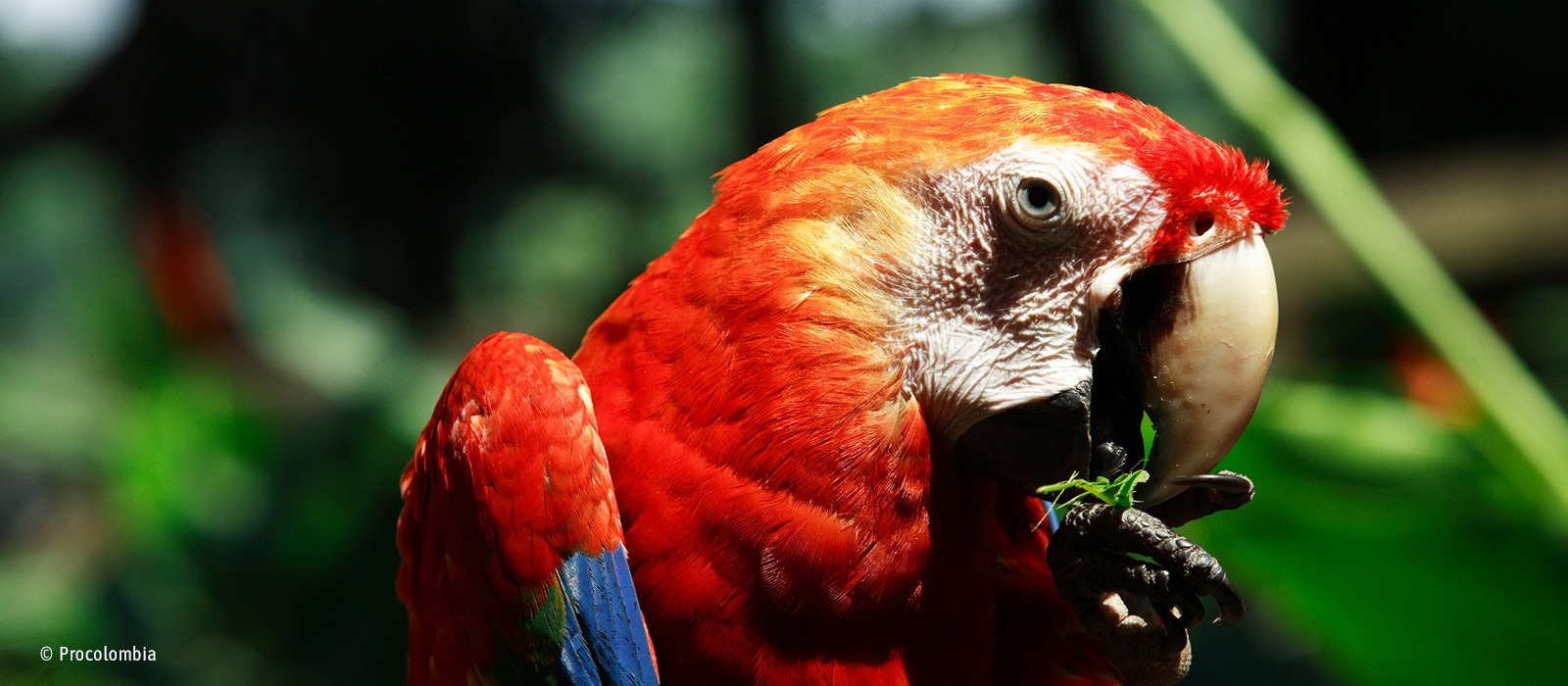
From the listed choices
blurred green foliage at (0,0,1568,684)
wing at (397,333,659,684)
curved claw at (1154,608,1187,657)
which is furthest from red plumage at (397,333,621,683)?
blurred green foliage at (0,0,1568,684)

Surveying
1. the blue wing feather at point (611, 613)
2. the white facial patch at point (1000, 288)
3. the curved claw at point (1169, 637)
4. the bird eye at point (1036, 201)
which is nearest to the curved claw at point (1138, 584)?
the curved claw at point (1169, 637)

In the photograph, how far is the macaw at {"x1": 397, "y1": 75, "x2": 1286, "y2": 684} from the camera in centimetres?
92

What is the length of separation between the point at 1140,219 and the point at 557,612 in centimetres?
63

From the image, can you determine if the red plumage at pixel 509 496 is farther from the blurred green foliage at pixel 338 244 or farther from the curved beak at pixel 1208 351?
the blurred green foliage at pixel 338 244

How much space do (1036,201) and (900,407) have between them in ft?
0.70

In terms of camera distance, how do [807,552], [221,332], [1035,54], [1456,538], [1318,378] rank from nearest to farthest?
[807,552] < [1456,538] < [1318,378] < [221,332] < [1035,54]

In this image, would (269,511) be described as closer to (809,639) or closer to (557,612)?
(557,612)

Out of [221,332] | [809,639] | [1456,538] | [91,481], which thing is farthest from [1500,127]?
[91,481]

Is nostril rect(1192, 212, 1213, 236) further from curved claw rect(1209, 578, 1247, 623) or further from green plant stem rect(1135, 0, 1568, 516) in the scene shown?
green plant stem rect(1135, 0, 1568, 516)

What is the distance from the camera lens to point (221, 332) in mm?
2971

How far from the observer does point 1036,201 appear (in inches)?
36.8

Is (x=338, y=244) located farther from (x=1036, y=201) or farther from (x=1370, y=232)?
(x=1036, y=201)

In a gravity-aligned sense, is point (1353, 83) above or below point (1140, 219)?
above

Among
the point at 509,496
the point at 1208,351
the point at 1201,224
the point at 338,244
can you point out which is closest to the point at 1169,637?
the point at 1208,351
